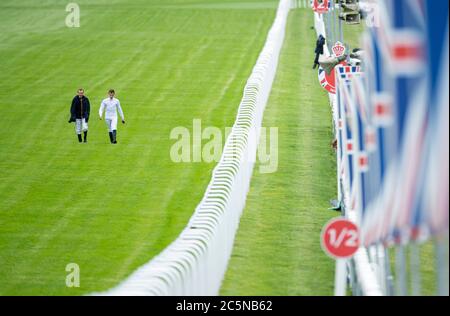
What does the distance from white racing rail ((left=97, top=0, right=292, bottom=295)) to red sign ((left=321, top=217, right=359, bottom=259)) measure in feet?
4.25

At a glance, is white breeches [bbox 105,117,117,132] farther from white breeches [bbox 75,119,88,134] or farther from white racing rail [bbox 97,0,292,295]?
white racing rail [bbox 97,0,292,295]

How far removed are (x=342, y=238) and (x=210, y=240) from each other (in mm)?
1917

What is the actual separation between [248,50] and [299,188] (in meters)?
20.7

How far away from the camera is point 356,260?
41.7 ft

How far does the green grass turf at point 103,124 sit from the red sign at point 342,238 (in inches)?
152

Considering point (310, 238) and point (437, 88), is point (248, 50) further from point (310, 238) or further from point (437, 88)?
point (437, 88)

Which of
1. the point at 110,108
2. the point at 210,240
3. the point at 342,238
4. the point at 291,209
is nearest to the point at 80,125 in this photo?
the point at 110,108

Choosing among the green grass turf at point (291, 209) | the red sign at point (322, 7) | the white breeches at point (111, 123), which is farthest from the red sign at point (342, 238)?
the red sign at point (322, 7)

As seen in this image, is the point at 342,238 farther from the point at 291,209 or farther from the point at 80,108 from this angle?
the point at 80,108

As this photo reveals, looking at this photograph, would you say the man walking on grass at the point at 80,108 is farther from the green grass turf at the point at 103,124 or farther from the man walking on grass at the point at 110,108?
the green grass turf at the point at 103,124

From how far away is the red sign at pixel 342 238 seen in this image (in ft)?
36.2

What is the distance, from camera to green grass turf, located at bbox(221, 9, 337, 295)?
1420 centimetres

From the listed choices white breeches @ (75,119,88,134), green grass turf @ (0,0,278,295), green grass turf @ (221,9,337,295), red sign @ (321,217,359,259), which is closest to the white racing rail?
green grass turf @ (221,9,337,295)

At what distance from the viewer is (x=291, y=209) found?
18.8 meters
